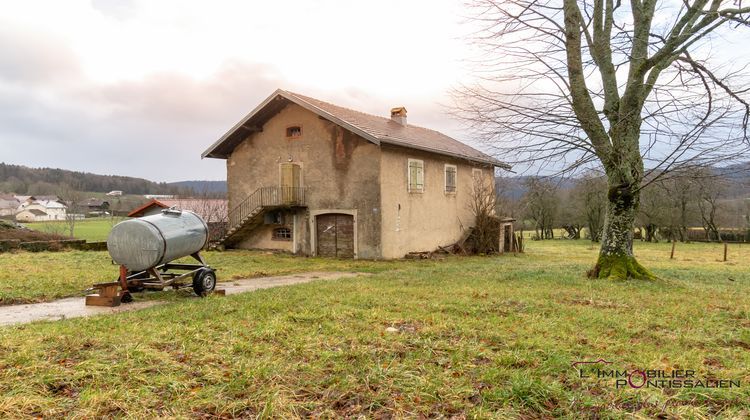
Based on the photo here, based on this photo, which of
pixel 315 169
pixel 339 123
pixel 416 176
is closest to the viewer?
pixel 339 123

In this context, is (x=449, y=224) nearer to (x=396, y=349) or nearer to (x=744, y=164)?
(x=744, y=164)

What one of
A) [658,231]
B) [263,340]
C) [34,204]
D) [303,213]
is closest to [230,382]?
[263,340]

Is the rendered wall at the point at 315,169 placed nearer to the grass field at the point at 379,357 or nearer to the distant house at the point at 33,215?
the grass field at the point at 379,357

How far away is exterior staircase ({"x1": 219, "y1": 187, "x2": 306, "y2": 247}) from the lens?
Result: 65.0 ft

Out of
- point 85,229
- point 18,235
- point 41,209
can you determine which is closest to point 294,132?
point 18,235

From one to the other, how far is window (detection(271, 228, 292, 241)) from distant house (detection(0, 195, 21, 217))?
203 feet

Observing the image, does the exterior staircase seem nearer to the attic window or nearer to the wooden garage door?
the wooden garage door

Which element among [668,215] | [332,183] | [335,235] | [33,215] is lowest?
[335,235]

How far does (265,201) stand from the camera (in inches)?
819

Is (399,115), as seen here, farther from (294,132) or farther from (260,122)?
(260,122)

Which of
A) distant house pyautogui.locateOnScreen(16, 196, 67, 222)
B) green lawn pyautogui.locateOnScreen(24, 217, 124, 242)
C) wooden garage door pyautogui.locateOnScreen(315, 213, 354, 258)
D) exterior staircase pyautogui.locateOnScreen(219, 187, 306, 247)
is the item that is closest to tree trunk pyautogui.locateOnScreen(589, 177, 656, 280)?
wooden garage door pyautogui.locateOnScreen(315, 213, 354, 258)

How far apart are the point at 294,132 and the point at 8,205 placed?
76034 millimetres

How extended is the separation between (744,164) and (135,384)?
32.9ft

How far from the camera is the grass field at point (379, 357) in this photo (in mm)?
3393
